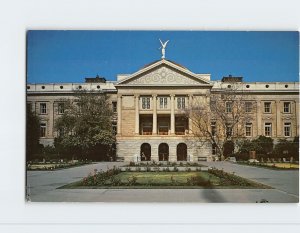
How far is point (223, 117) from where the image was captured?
14.5 metres

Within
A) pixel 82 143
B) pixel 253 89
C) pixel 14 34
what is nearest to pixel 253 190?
pixel 253 89

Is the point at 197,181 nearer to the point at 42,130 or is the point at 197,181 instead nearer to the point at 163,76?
the point at 163,76

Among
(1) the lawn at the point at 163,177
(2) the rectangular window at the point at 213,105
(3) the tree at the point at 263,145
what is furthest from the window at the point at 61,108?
(3) the tree at the point at 263,145

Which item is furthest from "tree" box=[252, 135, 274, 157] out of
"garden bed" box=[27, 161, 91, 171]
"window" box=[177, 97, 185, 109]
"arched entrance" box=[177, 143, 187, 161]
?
"garden bed" box=[27, 161, 91, 171]

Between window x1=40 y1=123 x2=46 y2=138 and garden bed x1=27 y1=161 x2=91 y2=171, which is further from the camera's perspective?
window x1=40 y1=123 x2=46 y2=138

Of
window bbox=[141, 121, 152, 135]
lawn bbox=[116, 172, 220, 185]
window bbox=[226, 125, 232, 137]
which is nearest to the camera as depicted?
lawn bbox=[116, 172, 220, 185]

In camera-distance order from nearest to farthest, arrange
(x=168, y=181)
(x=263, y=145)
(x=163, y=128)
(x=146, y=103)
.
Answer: (x=168, y=181), (x=263, y=145), (x=163, y=128), (x=146, y=103)

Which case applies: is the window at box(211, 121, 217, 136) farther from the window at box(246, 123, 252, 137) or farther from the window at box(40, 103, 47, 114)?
the window at box(40, 103, 47, 114)

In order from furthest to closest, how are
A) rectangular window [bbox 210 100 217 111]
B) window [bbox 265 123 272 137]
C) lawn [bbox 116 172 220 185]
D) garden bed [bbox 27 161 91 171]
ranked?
rectangular window [bbox 210 100 217 111], window [bbox 265 123 272 137], lawn [bbox 116 172 220 185], garden bed [bbox 27 161 91 171]

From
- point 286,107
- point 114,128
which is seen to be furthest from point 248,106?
point 114,128

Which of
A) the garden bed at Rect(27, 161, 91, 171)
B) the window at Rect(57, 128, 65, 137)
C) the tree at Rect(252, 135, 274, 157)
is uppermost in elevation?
the window at Rect(57, 128, 65, 137)

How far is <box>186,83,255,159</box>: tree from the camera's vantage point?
1432 cm

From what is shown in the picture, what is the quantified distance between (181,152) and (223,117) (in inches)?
62.8
